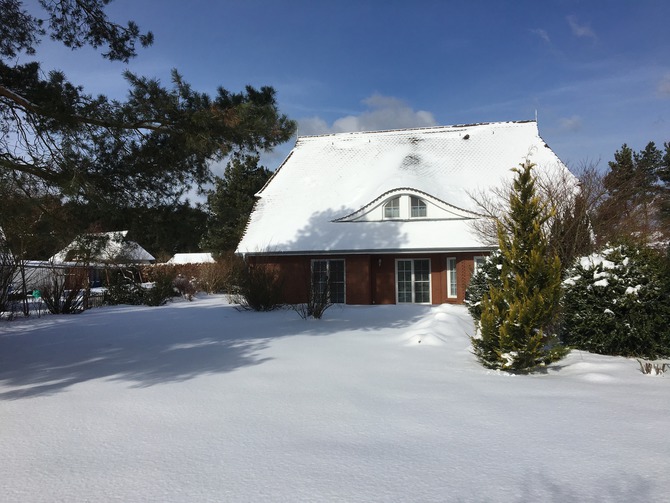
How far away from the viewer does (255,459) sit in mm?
3854

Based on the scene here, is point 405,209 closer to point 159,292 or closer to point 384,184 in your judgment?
point 384,184

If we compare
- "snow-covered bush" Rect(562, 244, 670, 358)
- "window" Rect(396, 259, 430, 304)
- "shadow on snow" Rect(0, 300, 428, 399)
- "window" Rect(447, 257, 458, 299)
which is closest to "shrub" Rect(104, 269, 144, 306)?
"shadow on snow" Rect(0, 300, 428, 399)

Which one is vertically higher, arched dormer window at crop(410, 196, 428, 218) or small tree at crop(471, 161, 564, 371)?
arched dormer window at crop(410, 196, 428, 218)

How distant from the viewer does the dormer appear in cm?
1966

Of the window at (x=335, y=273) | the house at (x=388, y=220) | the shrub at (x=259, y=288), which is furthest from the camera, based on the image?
the window at (x=335, y=273)

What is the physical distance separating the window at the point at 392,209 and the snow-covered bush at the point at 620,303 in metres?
12.0

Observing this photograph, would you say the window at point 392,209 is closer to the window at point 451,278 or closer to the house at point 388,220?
the house at point 388,220

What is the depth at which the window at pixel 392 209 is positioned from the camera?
A: 20.3 meters

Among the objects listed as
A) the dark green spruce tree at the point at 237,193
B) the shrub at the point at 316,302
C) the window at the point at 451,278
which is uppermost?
the dark green spruce tree at the point at 237,193

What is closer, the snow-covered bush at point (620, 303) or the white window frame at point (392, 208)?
the snow-covered bush at point (620, 303)

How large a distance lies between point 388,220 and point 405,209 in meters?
0.86

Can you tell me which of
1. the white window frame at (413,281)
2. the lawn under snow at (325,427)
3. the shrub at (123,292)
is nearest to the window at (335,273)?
the white window frame at (413,281)

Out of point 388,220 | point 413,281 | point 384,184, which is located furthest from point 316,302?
point 384,184

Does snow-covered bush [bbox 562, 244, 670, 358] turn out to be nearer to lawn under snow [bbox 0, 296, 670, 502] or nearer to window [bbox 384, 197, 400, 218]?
lawn under snow [bbox 0, 296, 670, 502]
